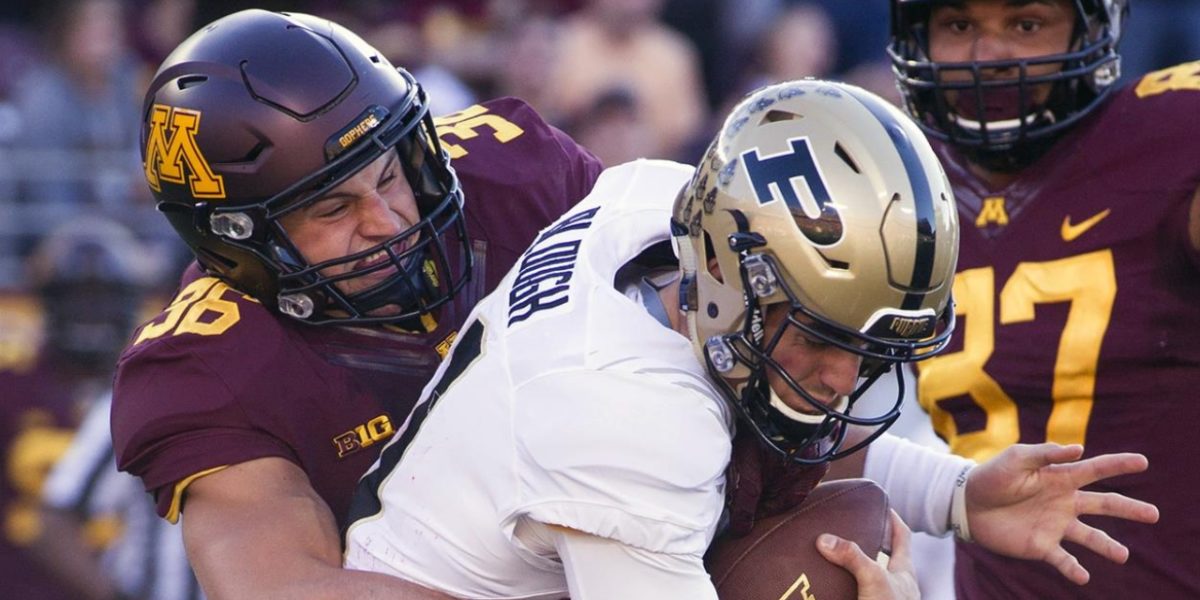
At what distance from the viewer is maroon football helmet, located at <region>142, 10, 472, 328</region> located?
2926 mm

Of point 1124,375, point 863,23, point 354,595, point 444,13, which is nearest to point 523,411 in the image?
point 354,595

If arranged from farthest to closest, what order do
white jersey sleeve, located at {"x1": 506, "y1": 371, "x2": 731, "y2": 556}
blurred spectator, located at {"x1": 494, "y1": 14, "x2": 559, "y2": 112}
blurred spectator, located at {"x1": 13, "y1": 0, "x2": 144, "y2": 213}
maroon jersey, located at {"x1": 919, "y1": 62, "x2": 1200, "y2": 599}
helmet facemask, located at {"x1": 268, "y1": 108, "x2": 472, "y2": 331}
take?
1. blurred spectator, located at {"x1": 494, "y1": 14, "x2": 559, "y2": 112}
2. blurred spectator, located at {"x1": 13, "y1": 0, "x2": 144, "y2": 213}
3. maroon jersey, located at {"x1": 919, "y1": 62, "x2": 1200, "y2": 599}
4. helmet facemask, located at {"x1": 268, "y1": 108, "x2": 472, "y2": 331}
5. white jersey sleeve, located at {"x1": 506, "y1": 371, "x2": 731, "y2": 556}

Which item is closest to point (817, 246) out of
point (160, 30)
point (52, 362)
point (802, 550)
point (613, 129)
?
point (802, 550)

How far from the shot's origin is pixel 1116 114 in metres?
3.24

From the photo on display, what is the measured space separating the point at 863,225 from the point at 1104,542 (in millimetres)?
665

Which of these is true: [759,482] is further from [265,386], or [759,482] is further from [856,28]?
[856,28]

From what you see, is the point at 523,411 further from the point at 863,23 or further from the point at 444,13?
the point at 863,23

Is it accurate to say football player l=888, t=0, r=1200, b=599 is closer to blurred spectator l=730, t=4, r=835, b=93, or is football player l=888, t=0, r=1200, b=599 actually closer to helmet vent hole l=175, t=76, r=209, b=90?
helmet vent hole l=175, t=76, r=209, b=90

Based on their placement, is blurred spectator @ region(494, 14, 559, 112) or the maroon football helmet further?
blurred spectator @ region(494, 14, 559, 112)

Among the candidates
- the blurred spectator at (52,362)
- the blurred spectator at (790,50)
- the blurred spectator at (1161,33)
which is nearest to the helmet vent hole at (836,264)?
the blurred spectator at (52,362)

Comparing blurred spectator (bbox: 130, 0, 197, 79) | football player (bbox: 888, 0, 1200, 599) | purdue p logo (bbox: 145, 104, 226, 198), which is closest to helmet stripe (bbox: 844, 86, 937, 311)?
football player (bbox: 888, 0, 1200, 599)

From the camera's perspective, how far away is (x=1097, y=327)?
10.2ft

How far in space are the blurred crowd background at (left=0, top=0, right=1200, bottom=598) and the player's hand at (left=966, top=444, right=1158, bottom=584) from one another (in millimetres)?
2975

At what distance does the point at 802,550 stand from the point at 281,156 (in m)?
1.08
